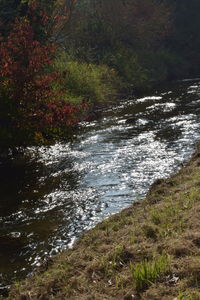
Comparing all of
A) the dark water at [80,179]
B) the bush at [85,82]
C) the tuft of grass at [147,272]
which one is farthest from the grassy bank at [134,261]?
the bush at [85,82]

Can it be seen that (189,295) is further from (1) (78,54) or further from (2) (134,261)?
(1) (78,54)

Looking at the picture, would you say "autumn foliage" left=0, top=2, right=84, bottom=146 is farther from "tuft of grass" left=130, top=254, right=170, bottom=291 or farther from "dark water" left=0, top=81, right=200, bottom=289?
"tuft of grass" left=130, top=254, right=170, bottom=291

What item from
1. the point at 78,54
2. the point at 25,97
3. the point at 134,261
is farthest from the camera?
the point at 78,54

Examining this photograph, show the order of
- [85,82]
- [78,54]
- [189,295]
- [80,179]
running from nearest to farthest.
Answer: [189,295] < [80,179] < [85,82] < [78,54]

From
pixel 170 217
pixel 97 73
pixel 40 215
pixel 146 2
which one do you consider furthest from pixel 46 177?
pixel 146 2

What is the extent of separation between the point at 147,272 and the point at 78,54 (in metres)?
29.8

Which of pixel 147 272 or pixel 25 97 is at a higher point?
pixel 25 97

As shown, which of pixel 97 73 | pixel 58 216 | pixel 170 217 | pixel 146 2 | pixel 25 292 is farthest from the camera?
pixel 146 2

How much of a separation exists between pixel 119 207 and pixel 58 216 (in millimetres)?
1448

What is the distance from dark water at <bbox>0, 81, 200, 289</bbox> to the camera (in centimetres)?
865

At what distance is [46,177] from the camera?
42.7 ft

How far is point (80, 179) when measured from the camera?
12562mm

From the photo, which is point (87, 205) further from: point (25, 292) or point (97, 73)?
point (97, 73)

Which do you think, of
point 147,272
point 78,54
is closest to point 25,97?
point 147,272
